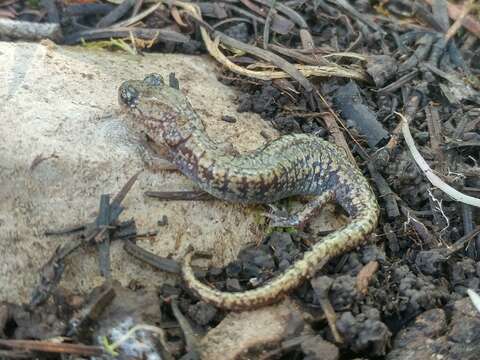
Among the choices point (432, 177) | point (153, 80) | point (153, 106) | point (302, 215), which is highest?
point (153, 80)

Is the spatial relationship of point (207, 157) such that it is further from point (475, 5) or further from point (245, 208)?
point (475, 5)

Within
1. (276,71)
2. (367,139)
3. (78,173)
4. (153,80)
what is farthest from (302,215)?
(78,173)

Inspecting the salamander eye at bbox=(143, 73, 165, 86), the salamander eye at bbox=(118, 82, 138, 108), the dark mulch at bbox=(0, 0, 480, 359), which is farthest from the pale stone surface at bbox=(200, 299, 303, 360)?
the salamander eye at bbox=(143, 73, 165, 86)

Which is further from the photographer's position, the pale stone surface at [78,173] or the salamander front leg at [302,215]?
the salamander front leg at [302,215]

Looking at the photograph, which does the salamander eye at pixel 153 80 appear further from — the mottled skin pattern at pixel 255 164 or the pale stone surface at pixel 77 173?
the pale stone surface at pixel 77 173

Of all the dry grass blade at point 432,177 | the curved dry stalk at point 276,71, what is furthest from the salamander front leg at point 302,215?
the curved dry stalk at point 276,71

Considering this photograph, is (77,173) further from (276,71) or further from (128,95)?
(276,71)

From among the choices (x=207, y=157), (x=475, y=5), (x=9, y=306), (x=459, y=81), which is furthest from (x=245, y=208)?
(x=475, y=5)
